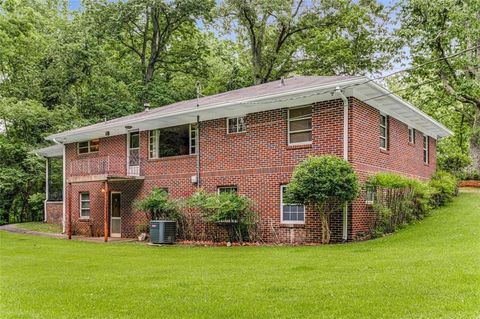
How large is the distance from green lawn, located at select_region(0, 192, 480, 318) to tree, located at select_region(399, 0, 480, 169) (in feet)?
42.0

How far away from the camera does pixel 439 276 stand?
7.85 metres

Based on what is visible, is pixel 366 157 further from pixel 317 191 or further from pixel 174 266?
pixel 174 266

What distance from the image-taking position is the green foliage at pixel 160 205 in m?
17.7

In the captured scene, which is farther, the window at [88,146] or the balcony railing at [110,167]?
the window at [88,146]

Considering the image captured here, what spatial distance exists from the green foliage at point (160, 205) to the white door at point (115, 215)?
3.00 metres

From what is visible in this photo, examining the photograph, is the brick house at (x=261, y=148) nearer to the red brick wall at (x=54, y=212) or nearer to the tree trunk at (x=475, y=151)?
the red brick wall at (x=54, y=212)

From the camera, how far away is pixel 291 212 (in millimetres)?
15289

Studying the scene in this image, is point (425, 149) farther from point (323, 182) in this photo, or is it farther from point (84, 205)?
point (84, 205)

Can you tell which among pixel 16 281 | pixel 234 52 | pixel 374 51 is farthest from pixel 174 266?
pixel 234 52

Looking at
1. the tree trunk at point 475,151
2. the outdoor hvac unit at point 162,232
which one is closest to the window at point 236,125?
the outdoor hvac unit at point 162,232

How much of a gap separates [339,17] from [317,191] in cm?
2091

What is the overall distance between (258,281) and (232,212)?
741 cm

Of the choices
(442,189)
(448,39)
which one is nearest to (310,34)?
(448,39)

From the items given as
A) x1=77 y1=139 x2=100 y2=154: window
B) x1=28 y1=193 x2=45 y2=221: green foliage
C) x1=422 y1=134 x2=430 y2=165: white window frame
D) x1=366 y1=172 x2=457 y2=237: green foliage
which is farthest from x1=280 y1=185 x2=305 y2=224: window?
x1=28 y1=193 x2=45 y2=221: green foliage
